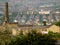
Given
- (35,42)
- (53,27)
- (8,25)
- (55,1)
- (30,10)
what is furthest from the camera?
(55,1)

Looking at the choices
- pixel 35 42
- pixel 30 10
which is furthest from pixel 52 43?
pixel 30 10

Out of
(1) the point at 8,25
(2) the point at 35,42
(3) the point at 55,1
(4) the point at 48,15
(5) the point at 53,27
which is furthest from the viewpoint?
(3) the point at 55,1

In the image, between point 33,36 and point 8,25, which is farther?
point 8,25

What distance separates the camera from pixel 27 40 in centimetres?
2297

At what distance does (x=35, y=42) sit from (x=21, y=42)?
2.59ft

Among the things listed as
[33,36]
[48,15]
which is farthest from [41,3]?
[33,36]

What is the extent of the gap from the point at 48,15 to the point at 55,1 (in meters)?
23.3

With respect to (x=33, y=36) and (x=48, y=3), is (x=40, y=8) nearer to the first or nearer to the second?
(x=48, y=3)

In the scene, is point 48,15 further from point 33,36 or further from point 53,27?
point 33,36

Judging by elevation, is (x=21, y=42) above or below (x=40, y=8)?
above

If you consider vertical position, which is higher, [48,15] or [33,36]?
[33,36]

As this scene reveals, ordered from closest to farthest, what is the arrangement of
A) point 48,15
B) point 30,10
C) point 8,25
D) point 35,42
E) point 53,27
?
1. point 35,42
2. point 53,27
3. point 8,25
4. point 48,15
5. point 30,10

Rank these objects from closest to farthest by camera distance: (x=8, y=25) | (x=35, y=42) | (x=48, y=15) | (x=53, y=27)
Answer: (x=35, y=42) → (x=53, y=27) → (x=8, y=25) → (x=48, y=15)

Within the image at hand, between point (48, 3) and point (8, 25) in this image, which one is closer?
point (8, 25)
